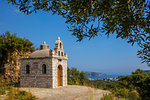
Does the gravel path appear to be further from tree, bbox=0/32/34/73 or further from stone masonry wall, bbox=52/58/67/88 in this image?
tree, bbox=0/32/34/73

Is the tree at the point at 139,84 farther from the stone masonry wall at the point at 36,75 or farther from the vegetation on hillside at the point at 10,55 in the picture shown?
the vegetation on hillside at the point at 10,55

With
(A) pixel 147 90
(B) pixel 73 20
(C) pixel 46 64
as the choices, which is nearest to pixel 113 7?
(B) pixel 73 20

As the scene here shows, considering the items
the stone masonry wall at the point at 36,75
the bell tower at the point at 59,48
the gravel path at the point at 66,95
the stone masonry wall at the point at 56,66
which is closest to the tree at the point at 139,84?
the gravel path at the point at 66,95

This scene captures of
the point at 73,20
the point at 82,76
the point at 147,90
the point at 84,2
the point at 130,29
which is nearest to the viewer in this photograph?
the point at 84,2

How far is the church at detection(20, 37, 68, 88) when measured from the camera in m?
14.6

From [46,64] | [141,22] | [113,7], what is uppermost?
[113,7]

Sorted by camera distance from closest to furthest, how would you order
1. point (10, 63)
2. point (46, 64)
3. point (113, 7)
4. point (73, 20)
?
point (113, 7), point (73, 20), point (46, 64), point (10, 63)

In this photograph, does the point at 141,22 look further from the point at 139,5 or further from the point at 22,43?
the point at 22,43

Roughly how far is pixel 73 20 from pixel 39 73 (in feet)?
38.3

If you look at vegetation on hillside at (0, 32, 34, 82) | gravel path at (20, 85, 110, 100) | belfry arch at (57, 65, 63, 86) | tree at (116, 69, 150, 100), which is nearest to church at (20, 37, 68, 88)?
belfry arch at (57, 65, 63, 86)

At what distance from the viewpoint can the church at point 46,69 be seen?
577 inches

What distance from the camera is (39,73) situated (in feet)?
49.9

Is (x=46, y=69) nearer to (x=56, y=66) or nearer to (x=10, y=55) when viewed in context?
(x=56, y=66)

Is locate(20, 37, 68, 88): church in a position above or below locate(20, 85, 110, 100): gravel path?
above
